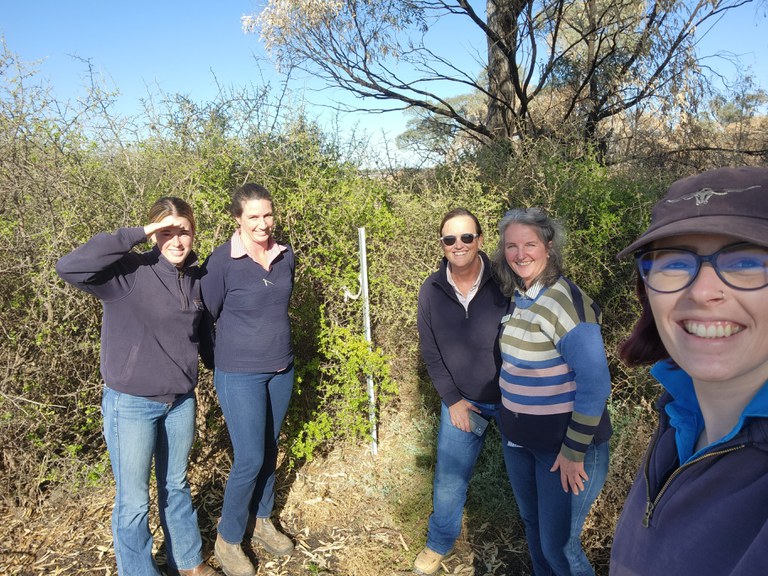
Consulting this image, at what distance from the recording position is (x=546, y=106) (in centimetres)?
812

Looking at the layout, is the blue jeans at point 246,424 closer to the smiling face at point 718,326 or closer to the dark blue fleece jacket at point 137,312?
the dark blue fleece jacket at point 137,312

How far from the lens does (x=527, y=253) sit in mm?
2338

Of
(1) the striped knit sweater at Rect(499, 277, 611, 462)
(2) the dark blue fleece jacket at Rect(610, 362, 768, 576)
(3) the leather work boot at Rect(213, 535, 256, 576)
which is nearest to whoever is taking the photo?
(2) the dark blue fleece jacket at Rect(610, 362, 768, 576)

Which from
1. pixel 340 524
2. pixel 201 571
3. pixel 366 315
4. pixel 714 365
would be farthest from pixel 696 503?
pixel 366 315

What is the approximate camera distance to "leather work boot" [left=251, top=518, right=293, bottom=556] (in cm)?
329

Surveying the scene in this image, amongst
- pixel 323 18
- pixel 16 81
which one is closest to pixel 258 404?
pixel 16 81

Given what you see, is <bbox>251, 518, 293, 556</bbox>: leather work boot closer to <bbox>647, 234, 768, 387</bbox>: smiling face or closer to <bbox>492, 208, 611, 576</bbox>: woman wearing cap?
<bbox>492, 208, 611, 576</bbox>: woman wearing cap

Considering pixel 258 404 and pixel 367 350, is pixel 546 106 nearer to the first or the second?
pixel 367 350

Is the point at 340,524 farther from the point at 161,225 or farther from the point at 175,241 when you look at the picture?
the point at 161,225

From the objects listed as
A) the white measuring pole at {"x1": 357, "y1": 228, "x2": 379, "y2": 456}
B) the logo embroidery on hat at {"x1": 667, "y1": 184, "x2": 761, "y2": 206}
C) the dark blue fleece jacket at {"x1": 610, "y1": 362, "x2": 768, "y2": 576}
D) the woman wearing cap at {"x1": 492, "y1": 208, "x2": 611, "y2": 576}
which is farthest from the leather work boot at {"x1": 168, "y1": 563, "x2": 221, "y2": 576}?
the logo embroidery on hat at {"x1": 667, "y1": 184, "x2": 761, "y2": 206}

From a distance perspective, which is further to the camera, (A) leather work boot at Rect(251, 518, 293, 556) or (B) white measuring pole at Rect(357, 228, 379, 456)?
(B) white measuring pole at Rect(357, 228, 379, 456)

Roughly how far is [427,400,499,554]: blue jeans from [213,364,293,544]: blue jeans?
3.38ft

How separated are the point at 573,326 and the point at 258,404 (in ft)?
5.93

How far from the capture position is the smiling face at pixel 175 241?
259cm
